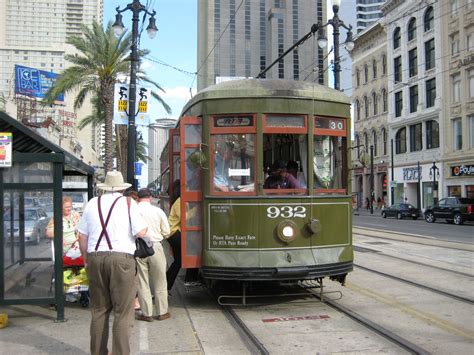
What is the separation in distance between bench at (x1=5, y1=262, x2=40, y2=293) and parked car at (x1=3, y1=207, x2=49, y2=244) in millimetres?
372

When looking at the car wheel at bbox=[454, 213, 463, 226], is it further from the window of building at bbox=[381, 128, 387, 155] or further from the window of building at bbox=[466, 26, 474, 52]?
the window of building at bbox=[381, 128, 387, 155]

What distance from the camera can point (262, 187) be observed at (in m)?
6.95

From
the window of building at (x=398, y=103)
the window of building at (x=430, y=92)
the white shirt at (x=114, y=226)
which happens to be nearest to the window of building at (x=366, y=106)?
the window of building at (x=398, y=103)

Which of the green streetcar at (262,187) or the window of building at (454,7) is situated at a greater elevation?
the window of building at (454,7)

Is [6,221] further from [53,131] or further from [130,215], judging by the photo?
[53,131]

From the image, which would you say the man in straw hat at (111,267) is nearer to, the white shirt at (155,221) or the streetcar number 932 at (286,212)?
the white shirt at (155,221)

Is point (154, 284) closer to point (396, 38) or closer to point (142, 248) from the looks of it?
point (142, 248)

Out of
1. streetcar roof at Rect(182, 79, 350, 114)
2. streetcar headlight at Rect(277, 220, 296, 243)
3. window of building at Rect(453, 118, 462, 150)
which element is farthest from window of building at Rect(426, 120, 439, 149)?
Answer: streetcar headlight at Rect(277, 220, 296, 243)

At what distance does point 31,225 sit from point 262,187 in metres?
3.51

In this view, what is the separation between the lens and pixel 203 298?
26.6 ft

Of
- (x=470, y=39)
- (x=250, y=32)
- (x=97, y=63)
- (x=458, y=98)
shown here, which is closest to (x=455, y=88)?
(x=458, y=98)

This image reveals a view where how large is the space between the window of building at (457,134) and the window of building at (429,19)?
28.4 ft

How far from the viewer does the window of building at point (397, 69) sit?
47831mm

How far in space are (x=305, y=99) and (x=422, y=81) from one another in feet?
133
